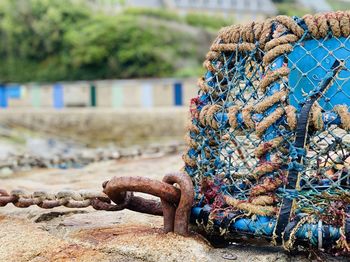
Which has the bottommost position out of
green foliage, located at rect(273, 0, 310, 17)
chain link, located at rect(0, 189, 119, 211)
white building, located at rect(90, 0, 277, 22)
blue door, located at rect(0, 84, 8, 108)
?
blue door, located at rect(0, 84, 8, 108)

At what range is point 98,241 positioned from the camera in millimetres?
2553

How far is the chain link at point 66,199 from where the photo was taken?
2.68 m

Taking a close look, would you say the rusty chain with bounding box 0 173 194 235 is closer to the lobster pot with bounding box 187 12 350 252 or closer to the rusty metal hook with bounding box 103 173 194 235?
the rusty metal hook with bounding box 103 173 194 235

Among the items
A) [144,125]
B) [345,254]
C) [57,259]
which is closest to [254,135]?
[345,254]

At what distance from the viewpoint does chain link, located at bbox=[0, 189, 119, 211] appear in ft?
8.80

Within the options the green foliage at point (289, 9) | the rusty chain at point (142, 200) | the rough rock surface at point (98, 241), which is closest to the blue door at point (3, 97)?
the green foliage at point (289, 9)

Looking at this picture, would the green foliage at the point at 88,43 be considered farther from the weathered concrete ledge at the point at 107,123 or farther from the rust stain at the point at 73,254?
the rust stain at the point at 73,254

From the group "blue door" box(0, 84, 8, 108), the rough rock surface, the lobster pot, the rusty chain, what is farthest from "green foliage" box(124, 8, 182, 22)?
the lobster pot

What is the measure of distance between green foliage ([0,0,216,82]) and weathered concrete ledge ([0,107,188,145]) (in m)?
9.40

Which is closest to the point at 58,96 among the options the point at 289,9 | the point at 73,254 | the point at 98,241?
the point at 289,9

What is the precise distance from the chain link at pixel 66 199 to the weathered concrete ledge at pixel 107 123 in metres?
17.2

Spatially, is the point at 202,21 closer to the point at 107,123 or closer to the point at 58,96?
the point at 58,96

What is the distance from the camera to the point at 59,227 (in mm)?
2887

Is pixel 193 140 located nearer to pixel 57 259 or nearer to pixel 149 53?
pixel 57 259
